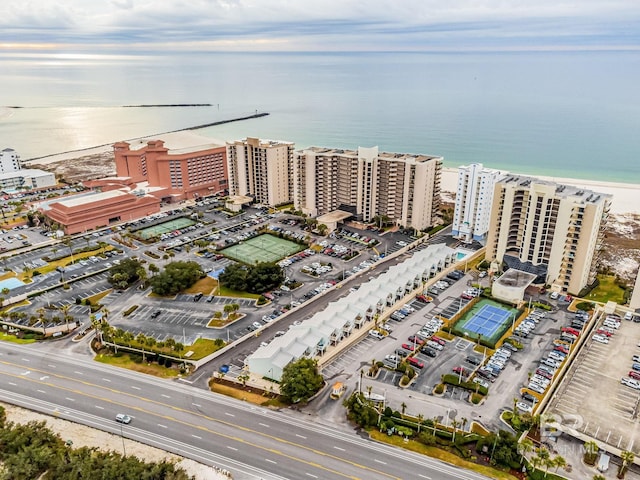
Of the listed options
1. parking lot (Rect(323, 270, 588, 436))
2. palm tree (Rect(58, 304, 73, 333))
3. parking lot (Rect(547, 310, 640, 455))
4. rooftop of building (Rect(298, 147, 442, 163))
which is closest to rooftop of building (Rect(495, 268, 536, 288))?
parking lot (Rect(323, 270, 588, 436))

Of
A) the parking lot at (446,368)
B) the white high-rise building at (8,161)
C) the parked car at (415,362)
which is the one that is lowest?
the parking lot at (446,368)

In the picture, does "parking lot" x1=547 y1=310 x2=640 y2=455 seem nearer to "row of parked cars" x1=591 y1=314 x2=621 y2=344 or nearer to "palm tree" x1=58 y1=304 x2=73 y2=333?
"row of parked cars" x1=591 y1=314 x2=621 y2=344

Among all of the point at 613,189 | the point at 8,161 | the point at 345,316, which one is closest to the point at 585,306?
the point at 345,316

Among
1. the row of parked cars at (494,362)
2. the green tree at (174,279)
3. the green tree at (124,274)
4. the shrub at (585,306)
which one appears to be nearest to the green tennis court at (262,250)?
the green tree at (174,279)

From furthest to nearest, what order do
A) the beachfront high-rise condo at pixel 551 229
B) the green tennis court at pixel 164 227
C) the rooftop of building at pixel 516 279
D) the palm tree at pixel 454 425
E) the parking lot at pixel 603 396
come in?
the green tennis court at pixel 164 227 → the rooftop of building at pixel 516 279 → the beachfront high-rise condo at pixel 551 229 → the parking lot at pixel 603 396 → the palm tree at pixel 454 425

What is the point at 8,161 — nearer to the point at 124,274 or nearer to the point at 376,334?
the point at 124,274

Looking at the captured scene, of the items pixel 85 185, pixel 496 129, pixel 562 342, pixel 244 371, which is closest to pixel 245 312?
pixel 244 371

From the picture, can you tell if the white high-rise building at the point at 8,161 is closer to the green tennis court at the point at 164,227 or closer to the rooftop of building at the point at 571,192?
the green tennis court at the point at 164,227
